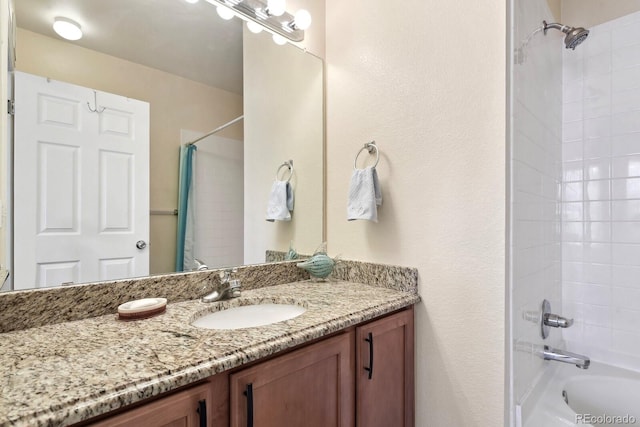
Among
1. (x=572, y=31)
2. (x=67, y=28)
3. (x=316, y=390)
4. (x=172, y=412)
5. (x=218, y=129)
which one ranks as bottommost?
(x=316, y=390)

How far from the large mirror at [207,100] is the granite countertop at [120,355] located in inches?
9.6

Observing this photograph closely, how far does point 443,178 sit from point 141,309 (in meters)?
1.09

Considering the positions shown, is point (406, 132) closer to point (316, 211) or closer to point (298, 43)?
point (316, 211)

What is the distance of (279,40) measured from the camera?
1.52m

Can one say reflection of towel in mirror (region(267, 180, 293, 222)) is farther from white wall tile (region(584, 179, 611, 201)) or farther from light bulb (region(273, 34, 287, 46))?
white wall tile (region(584, 179, 611, 201))

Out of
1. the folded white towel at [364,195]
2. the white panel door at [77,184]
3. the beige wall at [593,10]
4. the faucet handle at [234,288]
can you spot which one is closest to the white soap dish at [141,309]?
the white panel door at [77,184]

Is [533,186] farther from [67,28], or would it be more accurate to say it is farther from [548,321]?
Answer: [67,28]

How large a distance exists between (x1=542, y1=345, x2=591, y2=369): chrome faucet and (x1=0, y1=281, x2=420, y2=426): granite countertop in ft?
2.86

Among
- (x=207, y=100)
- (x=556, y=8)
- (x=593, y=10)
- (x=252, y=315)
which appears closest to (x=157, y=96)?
(x=207, y=100)

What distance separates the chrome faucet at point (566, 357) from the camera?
Result: 4.09ft

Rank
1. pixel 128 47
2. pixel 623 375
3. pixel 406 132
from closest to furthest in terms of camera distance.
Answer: pixel 128 47, pixel 406 132, pixel 623 375

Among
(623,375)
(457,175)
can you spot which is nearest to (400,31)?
(457,175)

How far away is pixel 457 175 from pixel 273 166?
2.75 feet

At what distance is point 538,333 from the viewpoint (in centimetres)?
133
